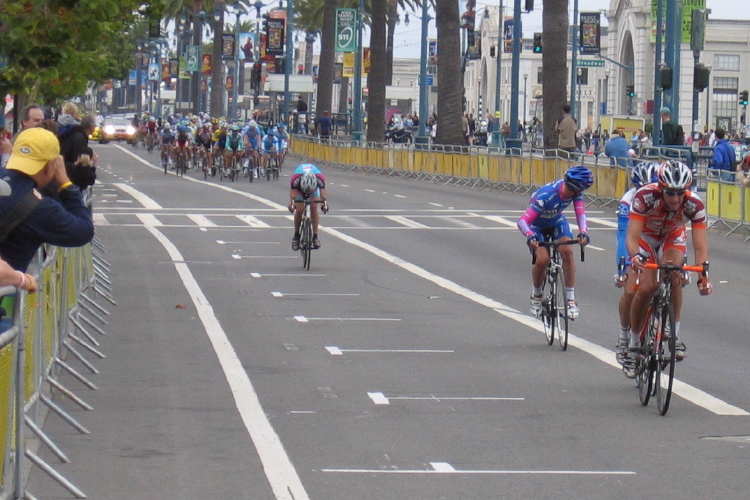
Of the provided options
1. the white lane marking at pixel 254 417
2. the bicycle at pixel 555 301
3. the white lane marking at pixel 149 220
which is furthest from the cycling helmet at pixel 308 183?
the white lane marking at pixel 149 220

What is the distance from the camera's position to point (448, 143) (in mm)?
46938

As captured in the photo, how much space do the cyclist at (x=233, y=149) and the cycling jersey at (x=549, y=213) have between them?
3111cm

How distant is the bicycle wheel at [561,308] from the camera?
1259cm

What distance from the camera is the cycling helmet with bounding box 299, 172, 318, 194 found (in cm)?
1977

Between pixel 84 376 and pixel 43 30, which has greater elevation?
pixel 43 30

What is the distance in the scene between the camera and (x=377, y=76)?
55.6 m

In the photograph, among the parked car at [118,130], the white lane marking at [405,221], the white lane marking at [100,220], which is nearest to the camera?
the white lane marking at [100,220]

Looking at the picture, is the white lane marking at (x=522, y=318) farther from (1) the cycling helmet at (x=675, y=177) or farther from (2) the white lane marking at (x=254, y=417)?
(2) the white lane marking at (x=254, y=417)

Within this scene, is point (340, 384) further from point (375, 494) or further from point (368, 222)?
point (368, 222)

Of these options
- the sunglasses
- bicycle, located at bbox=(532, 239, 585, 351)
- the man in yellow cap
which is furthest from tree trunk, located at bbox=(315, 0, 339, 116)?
the man in yellow cap

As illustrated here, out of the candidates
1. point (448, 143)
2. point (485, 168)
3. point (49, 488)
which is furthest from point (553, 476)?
point (448, 143)

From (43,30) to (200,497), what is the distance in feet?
31.4

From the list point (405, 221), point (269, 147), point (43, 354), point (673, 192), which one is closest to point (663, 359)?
point (673, 192)

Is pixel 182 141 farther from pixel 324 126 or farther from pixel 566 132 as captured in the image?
pixel 324 126
